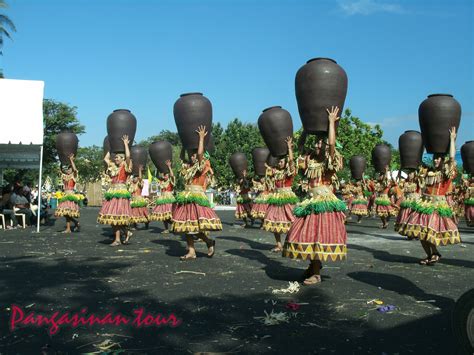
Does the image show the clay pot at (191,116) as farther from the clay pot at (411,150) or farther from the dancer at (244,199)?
the dancer at (244,199)

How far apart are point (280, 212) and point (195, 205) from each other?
2.31 metres

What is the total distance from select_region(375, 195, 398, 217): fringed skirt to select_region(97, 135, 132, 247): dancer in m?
9.97

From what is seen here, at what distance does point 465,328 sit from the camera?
3424 mm

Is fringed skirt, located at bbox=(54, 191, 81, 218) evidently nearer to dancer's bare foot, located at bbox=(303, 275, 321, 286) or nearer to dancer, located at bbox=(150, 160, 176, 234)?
dancer, located at bbox=(150, 160, 176, 234)

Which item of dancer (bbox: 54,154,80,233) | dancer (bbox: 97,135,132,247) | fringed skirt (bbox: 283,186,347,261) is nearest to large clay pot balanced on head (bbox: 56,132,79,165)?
dancer (bbox: 54,154,80,233)

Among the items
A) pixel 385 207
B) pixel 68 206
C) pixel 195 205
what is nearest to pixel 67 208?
pixel 68 206

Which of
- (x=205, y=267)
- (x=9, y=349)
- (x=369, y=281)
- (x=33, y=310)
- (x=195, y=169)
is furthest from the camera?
(x=195, y=169)

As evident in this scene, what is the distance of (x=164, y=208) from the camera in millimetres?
14984

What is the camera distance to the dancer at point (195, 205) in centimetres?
856

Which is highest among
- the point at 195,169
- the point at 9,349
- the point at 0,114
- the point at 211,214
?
the point at 0,114

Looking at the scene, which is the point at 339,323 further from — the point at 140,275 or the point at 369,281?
the point at 140,275

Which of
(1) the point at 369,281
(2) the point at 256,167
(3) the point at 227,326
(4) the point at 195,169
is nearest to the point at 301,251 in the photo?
(1) the point at 369,281

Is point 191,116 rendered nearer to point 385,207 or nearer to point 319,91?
point 319,91

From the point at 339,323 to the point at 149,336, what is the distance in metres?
1.85
